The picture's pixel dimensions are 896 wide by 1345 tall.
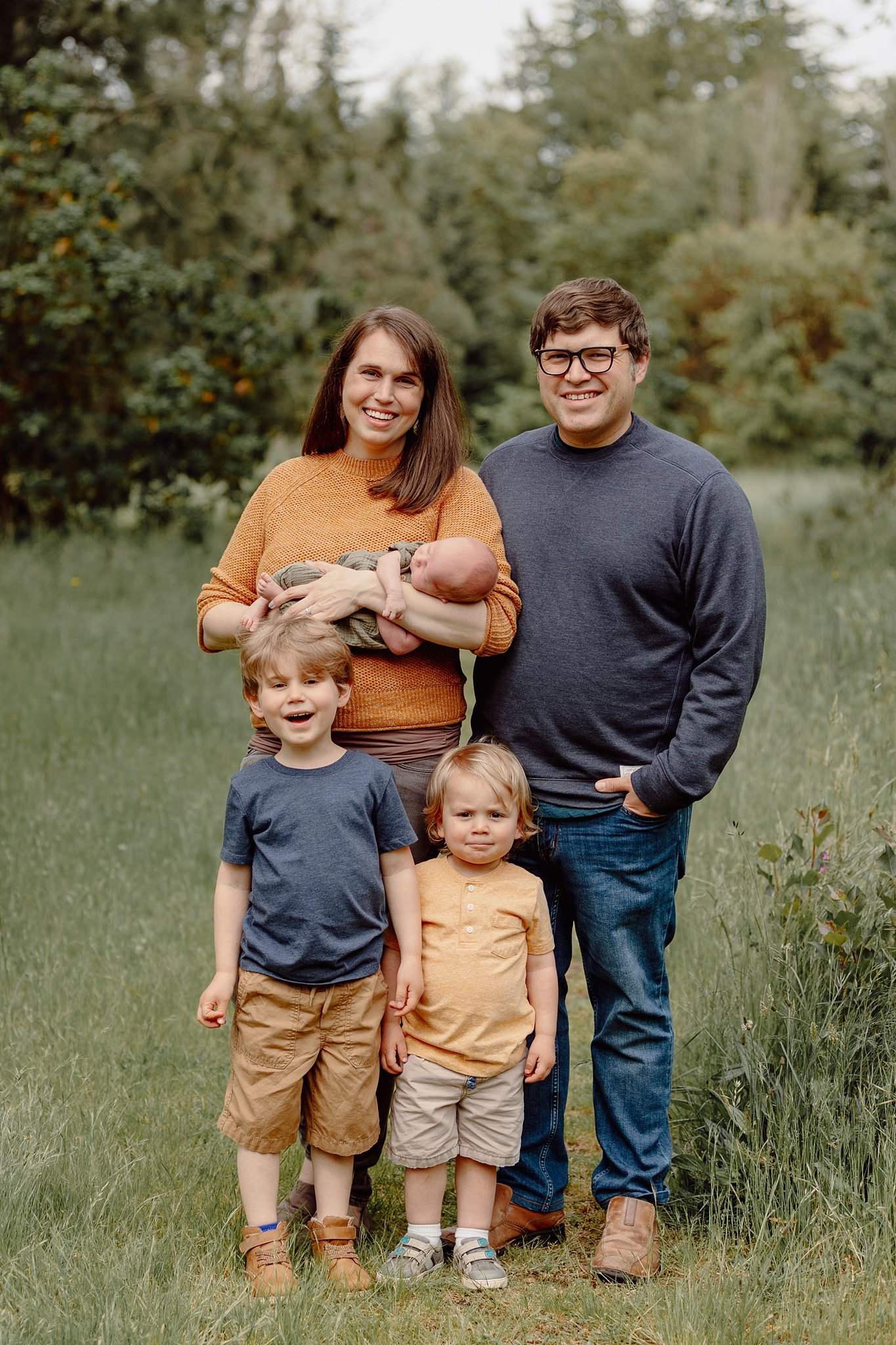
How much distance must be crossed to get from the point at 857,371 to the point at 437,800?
21936 millimetres

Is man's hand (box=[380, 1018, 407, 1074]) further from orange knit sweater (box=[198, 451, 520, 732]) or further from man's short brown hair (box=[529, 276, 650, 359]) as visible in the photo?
man's short brown hair (box=[529, 276, 650, 359])

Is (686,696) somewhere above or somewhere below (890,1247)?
above

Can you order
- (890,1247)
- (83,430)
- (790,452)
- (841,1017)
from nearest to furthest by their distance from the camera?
(890,1247) < (841,1017) < (83,430) < (790,452)

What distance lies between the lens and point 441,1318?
2.82 metres

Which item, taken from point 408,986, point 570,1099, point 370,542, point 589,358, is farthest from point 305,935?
point 570,1099

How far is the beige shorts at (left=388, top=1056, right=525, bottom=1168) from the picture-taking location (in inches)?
117

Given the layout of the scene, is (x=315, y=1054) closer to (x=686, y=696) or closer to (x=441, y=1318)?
(x=441, y=1318)

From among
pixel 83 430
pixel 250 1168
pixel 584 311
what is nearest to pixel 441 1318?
pixel 250 1168

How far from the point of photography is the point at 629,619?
9.98 ft

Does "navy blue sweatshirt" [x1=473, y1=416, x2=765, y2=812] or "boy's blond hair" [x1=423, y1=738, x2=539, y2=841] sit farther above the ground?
"navy blue sweatshirt" [x1=473, y1=416, x2=765, y2=812]

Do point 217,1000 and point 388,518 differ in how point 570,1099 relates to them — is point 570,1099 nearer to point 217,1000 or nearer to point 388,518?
point 217,1000

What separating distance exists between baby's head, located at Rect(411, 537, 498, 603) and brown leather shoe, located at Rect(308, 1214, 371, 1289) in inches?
56.5

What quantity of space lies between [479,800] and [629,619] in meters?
0.54

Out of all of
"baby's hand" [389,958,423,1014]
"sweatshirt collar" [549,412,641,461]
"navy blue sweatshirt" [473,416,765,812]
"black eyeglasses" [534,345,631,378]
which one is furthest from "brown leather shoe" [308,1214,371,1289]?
"black eyeglasses" [534,345,631,378]
